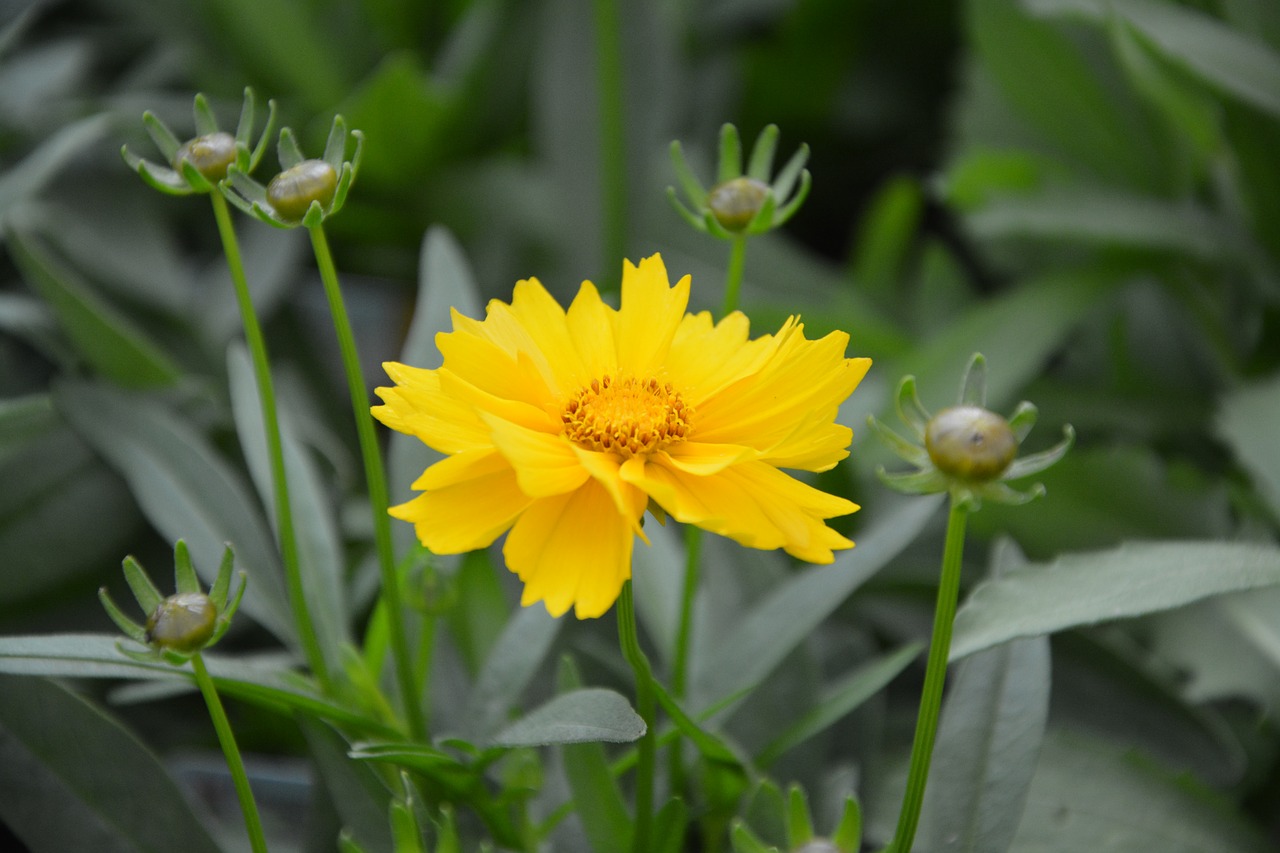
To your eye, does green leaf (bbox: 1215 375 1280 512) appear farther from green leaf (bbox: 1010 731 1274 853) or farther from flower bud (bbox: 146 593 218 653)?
flower bud (bbox: 146 593 218 653)

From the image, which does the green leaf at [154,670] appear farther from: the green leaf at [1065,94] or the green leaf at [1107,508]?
the green leaf at [1065,94]

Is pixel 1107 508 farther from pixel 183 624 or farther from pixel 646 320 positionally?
pixel 183 624

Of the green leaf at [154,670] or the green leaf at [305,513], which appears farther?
the green leaf at [305,513]

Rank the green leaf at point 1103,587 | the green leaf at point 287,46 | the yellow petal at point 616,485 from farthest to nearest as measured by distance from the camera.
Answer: the green leaf at point 287,46, the green leaf at point 1103,587, the yellow petal at point 616,485

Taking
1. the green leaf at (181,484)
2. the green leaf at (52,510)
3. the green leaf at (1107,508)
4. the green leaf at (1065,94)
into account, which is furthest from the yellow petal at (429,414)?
the green leaf at (1065,94)

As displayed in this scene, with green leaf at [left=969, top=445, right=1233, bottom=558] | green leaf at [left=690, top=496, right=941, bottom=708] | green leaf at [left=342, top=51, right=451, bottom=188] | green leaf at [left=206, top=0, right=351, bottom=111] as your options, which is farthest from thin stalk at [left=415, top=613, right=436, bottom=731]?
green leaf at [left=206, top=0, right=351, bottom=111]

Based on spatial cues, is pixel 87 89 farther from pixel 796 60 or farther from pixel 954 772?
pixel 954 772

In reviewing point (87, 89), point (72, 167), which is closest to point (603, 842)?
point (72, 167)
